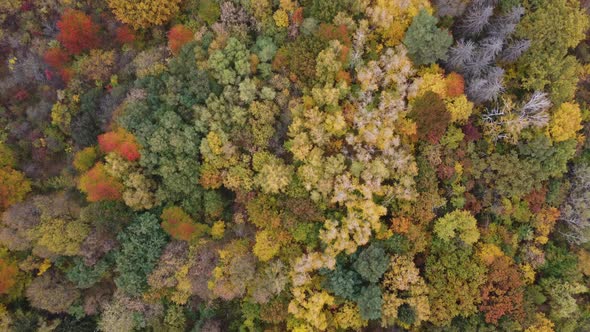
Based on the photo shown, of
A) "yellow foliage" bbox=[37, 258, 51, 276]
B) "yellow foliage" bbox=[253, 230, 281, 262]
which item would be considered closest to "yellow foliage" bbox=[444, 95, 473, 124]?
"yellow foliage" bbox=[253, 230, 281, 262]

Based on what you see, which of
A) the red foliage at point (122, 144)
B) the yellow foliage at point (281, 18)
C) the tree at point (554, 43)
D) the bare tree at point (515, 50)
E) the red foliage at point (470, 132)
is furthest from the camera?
the yellow foliage at point (281, 18)

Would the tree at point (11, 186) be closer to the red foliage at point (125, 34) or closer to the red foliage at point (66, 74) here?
the red foliage at point (66, 74)

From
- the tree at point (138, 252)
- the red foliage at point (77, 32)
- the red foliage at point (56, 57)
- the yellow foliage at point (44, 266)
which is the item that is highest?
the red foliage at point (77, 32)

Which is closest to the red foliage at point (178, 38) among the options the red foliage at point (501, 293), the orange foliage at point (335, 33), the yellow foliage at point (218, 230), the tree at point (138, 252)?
the orange foliage at point (335, 33)

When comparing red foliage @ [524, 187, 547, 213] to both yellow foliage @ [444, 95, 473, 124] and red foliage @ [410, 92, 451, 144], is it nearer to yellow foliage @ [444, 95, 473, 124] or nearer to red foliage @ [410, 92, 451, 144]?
yellow foliage @ [444, 95, 473, 124]

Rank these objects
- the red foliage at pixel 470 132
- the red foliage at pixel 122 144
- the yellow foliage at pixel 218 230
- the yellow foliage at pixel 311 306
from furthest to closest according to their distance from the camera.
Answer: the yellow foliage at pixel 218 230 < the red foliage at pixel 470 132 < the red foliage at pixel 122 144 < the yellow foliage at pixel 311 306
